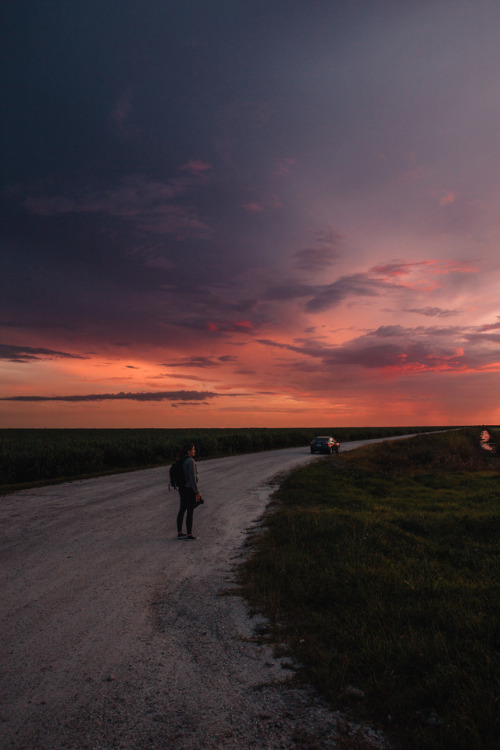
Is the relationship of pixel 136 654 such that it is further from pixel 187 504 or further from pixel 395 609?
pixel 187 504

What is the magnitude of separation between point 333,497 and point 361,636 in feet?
36.7

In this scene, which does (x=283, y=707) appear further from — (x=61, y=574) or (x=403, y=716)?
(x=61, y=574)

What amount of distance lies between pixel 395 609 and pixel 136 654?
3.80 meters

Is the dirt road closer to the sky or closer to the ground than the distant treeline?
closer to the ground

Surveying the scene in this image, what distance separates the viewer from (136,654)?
5.22 m

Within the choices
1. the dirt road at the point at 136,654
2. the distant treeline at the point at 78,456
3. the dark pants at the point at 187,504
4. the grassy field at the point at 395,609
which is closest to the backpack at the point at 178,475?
the dark pants at the point at 187,504

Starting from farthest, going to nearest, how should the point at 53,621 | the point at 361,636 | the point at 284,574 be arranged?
the point at 284,574 → the point at 53,621 → the point at 361,636

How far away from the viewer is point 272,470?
26.0 metres

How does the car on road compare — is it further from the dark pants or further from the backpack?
the dark pants

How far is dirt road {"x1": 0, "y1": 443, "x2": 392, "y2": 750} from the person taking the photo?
3.90m

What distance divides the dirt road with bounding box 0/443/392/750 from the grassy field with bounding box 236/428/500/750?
19.1 inches

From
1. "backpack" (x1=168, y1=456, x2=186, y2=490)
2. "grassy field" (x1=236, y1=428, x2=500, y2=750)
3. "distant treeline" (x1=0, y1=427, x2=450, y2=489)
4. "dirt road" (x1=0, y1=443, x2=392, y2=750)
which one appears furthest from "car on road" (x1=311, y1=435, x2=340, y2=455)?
"dirt road" (x1=0, y1=443, x2=392, y2=750)

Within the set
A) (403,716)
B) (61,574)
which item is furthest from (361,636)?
(61,574)

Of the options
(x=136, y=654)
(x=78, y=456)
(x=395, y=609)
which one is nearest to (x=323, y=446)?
(x=78, y=456)
